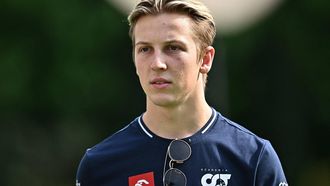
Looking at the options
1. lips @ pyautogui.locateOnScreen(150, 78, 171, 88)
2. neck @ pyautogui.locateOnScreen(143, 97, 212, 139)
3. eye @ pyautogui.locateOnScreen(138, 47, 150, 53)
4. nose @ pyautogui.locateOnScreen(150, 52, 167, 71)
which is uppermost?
eye @ pyautogui.locateOnScreen(138, 47, 150, 53)

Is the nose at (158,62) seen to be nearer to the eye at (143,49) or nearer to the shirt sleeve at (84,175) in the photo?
the eye at (143,49)

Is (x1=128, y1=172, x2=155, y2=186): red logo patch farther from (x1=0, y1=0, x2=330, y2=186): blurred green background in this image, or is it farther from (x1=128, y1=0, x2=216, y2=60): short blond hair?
(x1=0, y1=0, x2=330, y2=186): blurred green background

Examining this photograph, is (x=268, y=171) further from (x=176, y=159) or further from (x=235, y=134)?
(x=176, y=159)

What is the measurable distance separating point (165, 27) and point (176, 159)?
0.73 m

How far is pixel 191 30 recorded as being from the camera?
6.64 metres

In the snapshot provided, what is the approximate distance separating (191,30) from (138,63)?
1.13 feet

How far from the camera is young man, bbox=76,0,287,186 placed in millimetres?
6578

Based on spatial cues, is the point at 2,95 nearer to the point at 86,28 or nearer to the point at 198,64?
the point at 86,28

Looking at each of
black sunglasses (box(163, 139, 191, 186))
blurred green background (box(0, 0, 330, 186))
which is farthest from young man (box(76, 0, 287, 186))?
blurred green background (box(0, 0, 330, 186))

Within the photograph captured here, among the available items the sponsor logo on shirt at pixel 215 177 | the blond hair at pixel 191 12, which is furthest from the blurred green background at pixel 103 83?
the sponsor logo on shirt at pixel 215 177

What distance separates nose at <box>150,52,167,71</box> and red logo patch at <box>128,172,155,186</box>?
0.62 metres

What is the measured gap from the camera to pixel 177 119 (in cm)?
674

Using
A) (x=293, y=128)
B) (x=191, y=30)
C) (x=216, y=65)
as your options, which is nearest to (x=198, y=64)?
(x=191, y=30)

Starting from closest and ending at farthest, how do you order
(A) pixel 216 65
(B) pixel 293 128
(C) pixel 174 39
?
(C) pixel 174 39
(A) pixel 216 65
(B) pixel 293 128
